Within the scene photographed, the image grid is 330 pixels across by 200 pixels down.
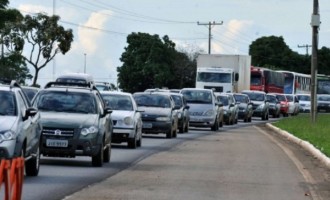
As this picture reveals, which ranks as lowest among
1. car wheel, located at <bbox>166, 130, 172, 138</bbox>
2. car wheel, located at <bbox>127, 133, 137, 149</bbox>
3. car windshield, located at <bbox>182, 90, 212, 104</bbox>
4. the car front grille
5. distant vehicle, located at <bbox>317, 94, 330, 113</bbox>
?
distant vehicle, located at <bbox>317, 94, 330, 113</bbox>

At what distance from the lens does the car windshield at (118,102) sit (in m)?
28.4

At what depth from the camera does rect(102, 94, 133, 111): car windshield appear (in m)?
28.4

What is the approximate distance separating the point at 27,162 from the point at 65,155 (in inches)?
106

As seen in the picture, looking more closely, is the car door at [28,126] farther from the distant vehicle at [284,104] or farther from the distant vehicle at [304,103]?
the distant vehicle at [304,103]

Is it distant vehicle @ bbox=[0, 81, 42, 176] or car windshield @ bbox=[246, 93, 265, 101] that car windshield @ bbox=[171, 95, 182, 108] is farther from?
car windshield @ bbox=[246, 93, 265, 101]

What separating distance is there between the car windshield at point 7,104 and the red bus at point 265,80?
61.3 m

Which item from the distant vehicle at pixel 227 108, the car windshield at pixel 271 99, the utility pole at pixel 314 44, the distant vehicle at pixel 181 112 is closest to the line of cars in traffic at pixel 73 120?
the distant vehicle at pixel 181 112

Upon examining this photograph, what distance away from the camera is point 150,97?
34.8m

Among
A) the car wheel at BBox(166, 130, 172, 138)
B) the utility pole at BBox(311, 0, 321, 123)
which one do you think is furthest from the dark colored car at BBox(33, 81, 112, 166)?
the utility pole at BBox(311, 0, 321, 123)

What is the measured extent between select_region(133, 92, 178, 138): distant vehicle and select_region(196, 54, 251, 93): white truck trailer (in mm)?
24471

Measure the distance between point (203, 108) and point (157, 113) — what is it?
923cm

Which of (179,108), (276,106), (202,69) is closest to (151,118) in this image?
(179,108)

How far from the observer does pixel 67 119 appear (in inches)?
790

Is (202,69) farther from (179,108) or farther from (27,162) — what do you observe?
(27,162)
